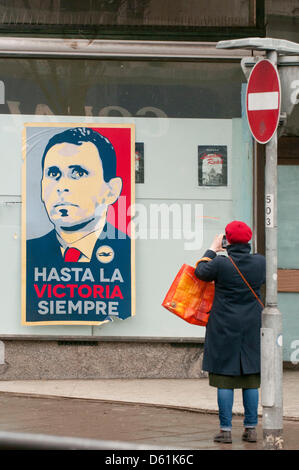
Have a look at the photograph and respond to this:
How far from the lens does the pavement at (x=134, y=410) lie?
672 cm

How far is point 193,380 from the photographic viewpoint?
384 inches

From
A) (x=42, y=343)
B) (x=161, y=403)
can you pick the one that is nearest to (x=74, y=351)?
(x=42, y=343)

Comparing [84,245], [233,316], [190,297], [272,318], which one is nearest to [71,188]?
[84,245]

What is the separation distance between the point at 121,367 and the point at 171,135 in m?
2.69

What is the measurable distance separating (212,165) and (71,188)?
1.63 m

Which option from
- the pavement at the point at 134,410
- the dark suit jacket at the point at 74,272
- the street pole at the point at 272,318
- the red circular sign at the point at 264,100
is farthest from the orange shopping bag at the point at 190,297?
the dark suit jacket at the point at 74,272

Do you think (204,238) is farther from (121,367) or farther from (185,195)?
(121,367)

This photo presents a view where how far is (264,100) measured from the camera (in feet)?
20.1

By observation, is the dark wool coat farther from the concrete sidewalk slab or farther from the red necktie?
the red necktie

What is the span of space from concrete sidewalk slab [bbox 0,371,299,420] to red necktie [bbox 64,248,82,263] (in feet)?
4.42

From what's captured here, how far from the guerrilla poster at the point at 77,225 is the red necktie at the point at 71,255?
0.04 feet

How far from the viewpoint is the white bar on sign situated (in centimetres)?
606

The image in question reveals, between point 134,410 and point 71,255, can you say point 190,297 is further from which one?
point 71,255

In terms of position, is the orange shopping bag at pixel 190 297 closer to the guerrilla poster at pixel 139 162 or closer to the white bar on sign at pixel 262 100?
the white bar on sign at pixel 262 100
